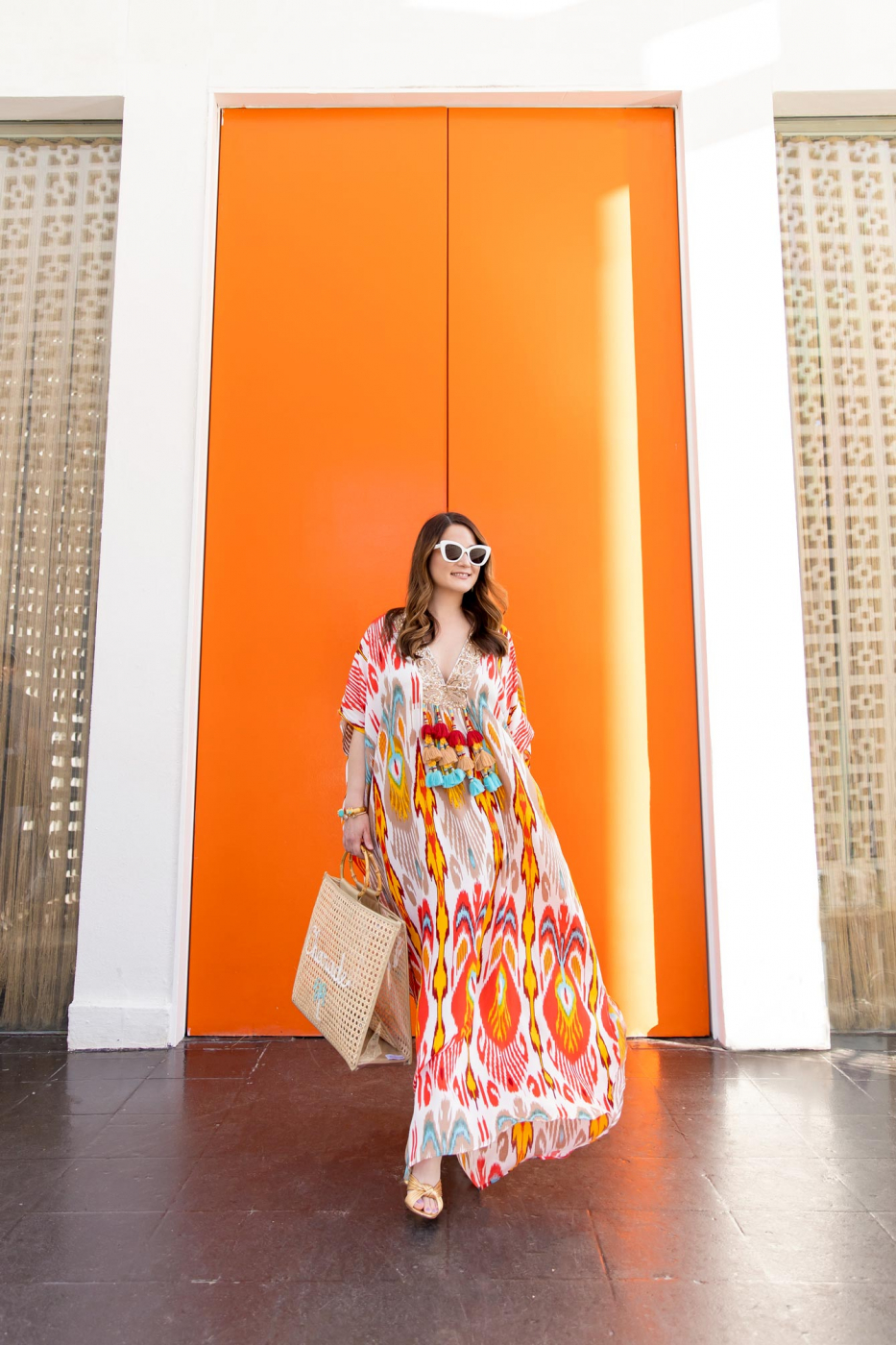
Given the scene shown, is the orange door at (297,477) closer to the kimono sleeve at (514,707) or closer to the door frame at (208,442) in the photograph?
the door frame at (208,442)

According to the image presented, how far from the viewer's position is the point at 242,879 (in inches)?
136

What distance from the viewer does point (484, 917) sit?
227 centimetres

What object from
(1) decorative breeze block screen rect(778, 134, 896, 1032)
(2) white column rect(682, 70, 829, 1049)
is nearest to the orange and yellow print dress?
(2) white column rect(682, 70, 829, 1049)

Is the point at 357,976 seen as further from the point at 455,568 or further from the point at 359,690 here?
the point at 455,568

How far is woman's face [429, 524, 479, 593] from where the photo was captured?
2373mm

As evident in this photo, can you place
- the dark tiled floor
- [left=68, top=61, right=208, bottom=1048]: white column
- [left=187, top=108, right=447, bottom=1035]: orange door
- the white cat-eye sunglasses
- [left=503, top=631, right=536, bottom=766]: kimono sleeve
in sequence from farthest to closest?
[left=187, top=108, right=447, bottom=1035]: orange door, [left=68, top=61, right=208, bottom=1048]: white column, [left=503, top=631, right=536, bottom=766]: kimono sleeve, the white cat-eye sunglasses, the dark tiled floor

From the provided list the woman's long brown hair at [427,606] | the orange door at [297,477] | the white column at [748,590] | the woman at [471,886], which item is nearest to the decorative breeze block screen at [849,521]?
the white column at [748,590]

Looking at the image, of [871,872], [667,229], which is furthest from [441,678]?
[667,229]

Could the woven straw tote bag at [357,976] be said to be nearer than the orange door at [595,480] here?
Yes

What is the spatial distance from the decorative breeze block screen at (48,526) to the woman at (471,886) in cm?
171

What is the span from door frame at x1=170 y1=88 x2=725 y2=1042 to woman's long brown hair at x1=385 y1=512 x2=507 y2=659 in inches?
54.3

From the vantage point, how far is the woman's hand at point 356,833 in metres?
2.42

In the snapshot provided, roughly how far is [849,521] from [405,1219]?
3.06 metres

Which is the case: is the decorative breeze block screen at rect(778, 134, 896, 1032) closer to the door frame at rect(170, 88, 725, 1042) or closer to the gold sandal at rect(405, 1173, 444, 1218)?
the door frame at rect(170, 88, 725, 1042)
